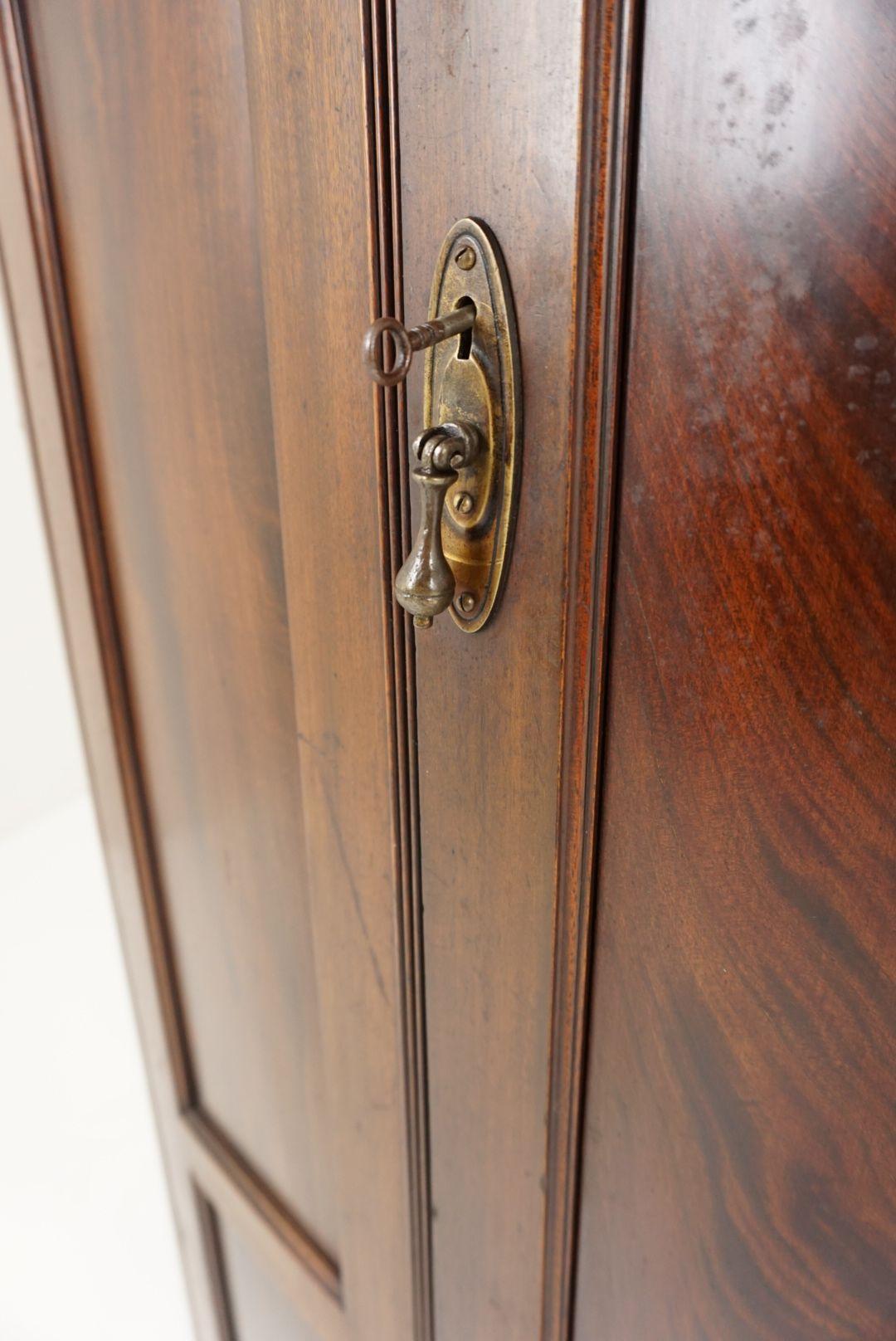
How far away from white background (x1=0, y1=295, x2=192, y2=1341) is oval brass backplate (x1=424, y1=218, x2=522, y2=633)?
0.85 meters

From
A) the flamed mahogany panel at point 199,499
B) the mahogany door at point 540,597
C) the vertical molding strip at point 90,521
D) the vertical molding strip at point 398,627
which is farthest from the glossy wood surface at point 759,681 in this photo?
the vertical molding strip at point 90,521

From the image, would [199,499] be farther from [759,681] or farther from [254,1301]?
[254,1301]

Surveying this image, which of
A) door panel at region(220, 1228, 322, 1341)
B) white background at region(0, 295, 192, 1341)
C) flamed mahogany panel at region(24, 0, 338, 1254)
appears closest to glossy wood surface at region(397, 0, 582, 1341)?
flamed mahogany panel at region(24, 0, 338, 1254)

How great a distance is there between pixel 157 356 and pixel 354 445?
21 cm

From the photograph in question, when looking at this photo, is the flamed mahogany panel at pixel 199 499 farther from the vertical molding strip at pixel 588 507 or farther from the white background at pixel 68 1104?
the white background at pixel 68 1104

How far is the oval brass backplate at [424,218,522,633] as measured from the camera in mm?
356

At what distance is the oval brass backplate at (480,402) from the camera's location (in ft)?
1.17

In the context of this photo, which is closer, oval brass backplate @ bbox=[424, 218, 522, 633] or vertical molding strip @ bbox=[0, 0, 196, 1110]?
oval brass backplate @ bbox=[424, 218, 522, 633]

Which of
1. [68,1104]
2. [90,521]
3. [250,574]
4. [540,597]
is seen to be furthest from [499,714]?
[68,1104]

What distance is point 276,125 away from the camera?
16.7 inches

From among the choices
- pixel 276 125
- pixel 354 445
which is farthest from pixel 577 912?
pixel 276 125

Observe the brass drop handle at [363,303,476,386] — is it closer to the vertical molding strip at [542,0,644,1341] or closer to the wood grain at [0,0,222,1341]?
the vertical molding strip at [542,0,644,1341]

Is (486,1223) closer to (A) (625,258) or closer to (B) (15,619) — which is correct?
(A) (625,258)

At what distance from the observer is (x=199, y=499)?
0.60m
